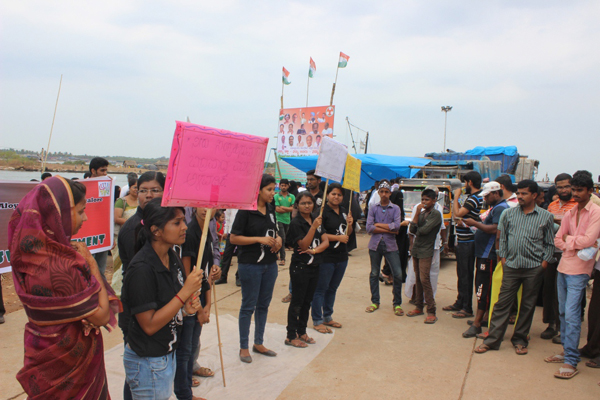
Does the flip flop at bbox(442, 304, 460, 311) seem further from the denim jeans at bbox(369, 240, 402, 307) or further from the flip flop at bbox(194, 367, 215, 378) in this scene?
the flip flop at bbox(194, 367, 215, 378)

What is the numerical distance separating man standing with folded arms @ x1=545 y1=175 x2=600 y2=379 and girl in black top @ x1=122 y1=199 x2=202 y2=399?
4.00 meters

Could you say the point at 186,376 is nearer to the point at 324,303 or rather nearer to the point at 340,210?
the point at 324,303

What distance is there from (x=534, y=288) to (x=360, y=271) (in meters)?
Result: 4.52

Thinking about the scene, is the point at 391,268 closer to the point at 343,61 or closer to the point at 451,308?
the point at 451,308

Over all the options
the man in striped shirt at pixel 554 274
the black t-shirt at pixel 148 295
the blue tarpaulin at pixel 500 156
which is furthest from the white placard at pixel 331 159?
the blue tarpaulin at pixel 500 156

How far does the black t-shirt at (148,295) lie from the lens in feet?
7.38

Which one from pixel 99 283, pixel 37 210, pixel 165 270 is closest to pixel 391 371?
pixel 165 270

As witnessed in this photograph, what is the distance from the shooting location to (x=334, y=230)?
5.39m

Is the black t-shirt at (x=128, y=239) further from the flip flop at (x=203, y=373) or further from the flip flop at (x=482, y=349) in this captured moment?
the flip flop at (x=482, y=349)

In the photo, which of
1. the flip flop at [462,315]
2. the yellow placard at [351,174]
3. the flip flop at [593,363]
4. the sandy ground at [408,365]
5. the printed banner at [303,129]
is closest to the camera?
the sandy ground at [408,365]

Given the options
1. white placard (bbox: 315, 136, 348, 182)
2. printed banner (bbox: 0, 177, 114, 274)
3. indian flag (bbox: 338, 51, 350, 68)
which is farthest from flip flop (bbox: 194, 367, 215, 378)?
indian flag (bbox: 338, 51, 350, 68)

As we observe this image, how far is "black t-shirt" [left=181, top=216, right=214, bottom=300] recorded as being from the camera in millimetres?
3305

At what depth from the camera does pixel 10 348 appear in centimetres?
448

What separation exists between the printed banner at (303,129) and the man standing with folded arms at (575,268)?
9.37m
